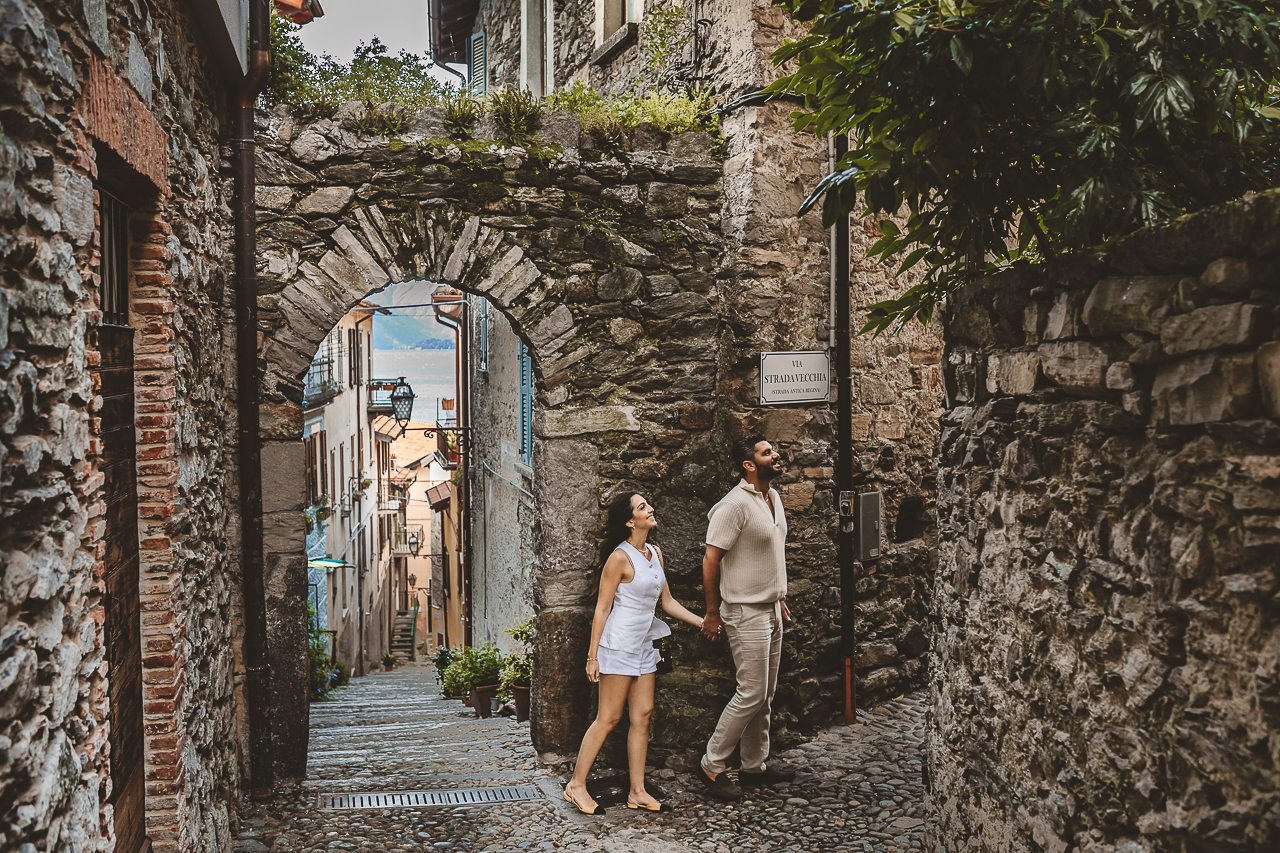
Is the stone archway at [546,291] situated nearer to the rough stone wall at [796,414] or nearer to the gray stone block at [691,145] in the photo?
the gray stone block at [691,145]

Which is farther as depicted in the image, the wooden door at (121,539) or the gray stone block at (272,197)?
the gray stone block at (272,197)

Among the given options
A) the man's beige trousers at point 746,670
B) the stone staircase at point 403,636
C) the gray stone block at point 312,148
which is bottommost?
the stone staircase at point 403,636

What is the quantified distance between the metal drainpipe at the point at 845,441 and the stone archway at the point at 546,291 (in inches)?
30.5

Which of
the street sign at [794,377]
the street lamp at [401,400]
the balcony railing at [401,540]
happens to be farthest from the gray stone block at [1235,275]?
the balcony railing at [401,540]

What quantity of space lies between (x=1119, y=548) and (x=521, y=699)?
4.84 metres

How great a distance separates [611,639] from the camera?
4.67 m

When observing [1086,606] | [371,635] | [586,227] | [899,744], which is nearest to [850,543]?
[899,744]

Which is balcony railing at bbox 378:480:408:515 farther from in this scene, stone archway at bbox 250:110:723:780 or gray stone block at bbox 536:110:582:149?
gray stone block at bbox 536:110:582:149

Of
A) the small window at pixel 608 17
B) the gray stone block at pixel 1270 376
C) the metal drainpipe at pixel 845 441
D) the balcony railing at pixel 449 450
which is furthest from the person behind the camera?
the balcony railing at pixel 449 450

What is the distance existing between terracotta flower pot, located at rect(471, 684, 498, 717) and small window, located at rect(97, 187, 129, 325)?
4789 millimetres

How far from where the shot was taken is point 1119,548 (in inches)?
93.2

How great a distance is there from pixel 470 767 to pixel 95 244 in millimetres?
3947

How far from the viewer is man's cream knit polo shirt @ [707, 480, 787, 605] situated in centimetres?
478

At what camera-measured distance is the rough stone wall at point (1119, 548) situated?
76.0 inches
